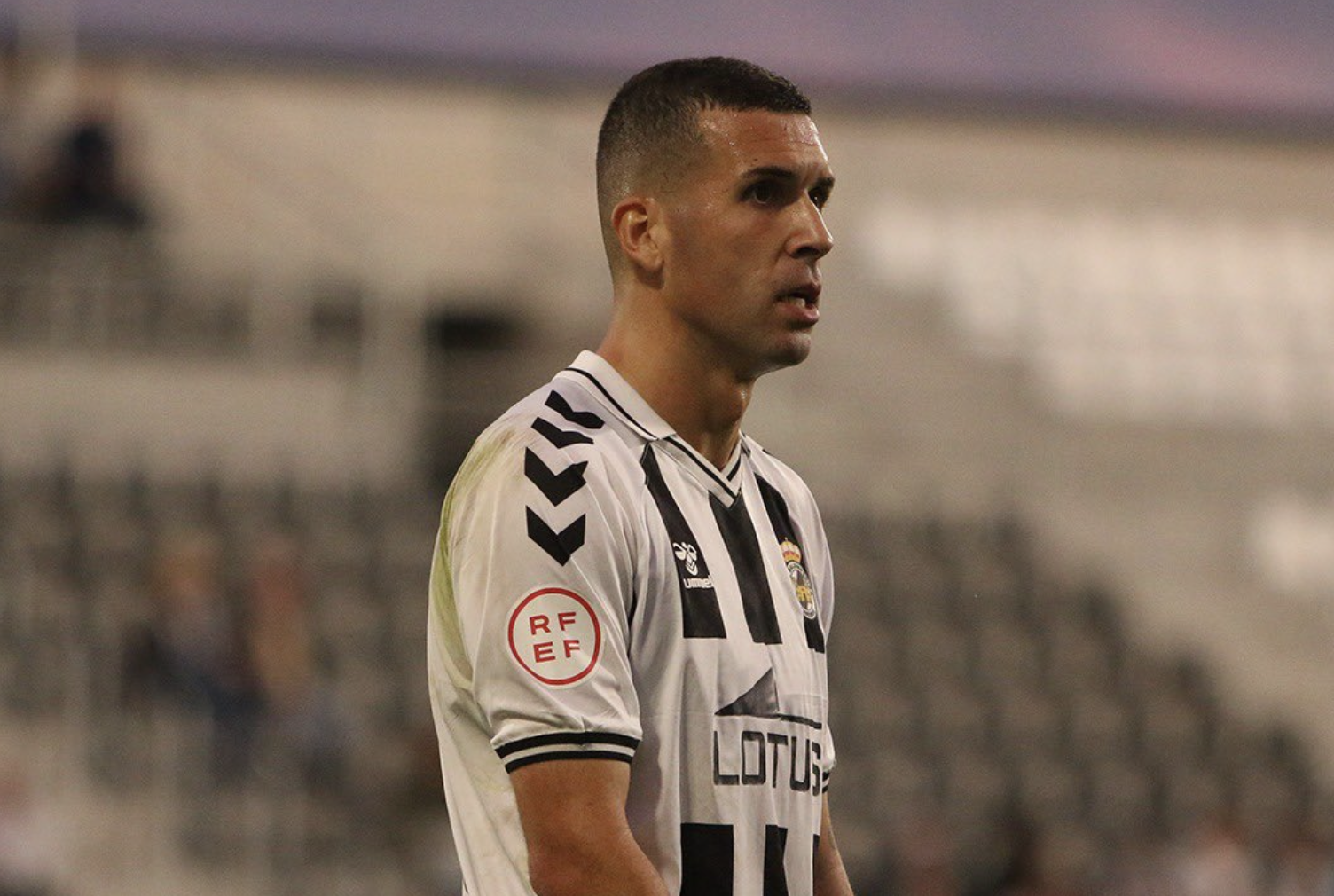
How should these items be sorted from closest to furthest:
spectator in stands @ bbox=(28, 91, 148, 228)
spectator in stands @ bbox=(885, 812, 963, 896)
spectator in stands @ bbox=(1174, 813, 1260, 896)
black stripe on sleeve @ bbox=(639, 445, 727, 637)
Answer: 1. black stripe on sleeve @ bbox=(639, 445, 727, 637)
2. spectator in stands @ bbox=(885, 812, 963, 896)
3. spectator in stands @ bbox=(1174, 813, 1260, 896)
4. spectator in stands @ bbox=(28, 91, 148, 228)

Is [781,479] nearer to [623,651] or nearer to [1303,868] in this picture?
[623,651]

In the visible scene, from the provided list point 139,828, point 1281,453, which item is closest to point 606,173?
point 139,828

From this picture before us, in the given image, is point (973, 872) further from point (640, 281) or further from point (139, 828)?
point (640, 281)

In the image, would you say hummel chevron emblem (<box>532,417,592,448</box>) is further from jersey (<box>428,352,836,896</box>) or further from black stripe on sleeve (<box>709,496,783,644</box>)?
black stripe on sleeve (<box>709,496,783,644</box>)

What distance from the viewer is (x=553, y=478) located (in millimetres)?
3230

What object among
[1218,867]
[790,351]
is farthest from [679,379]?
[1218,867]

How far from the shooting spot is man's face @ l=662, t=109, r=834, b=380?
11.4ft

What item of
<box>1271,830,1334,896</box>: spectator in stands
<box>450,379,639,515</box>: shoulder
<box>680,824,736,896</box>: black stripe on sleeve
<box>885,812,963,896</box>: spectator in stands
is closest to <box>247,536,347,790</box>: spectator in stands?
<box>885,812,963,896</box>: spectator in stands

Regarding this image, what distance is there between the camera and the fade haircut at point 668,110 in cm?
349

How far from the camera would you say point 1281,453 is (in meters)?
16.8

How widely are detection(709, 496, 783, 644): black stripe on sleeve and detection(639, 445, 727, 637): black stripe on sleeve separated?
77 mm

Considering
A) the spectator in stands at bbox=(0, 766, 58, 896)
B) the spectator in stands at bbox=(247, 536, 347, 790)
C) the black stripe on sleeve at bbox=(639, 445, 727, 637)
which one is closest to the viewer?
the black stripe on sleeve at bbox=(639, 445, 727, 637)

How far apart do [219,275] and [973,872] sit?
6130 millimetres

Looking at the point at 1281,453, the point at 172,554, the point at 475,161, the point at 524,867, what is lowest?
the point at 524,867
